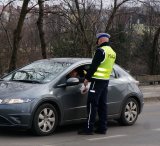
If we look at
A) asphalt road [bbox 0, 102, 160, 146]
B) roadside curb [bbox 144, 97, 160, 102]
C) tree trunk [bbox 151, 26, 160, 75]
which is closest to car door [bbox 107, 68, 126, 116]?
asphalt road [bbox 0, 102, 160, 146]

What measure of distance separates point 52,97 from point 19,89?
58 centimetres

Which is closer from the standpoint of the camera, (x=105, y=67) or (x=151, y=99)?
(x=105, y=67)

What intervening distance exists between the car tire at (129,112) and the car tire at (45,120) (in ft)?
6.22

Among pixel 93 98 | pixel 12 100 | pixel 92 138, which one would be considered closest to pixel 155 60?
pixel 93 98

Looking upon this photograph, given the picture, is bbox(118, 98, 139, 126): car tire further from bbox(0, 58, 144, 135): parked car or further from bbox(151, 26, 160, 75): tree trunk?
bbox(151, 26, 160, 75): tree trunk

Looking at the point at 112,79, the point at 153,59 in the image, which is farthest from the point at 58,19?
the point at 112,79

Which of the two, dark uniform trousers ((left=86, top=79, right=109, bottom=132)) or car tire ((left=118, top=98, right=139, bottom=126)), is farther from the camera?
car tire ((left=118, top=98, right=139, bottom=126))

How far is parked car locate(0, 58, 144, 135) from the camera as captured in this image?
8.15 metres

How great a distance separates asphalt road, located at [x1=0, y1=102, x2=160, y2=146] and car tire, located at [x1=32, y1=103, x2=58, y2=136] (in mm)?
123

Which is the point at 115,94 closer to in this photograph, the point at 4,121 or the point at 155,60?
the point at 4,121

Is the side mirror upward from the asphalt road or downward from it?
upward

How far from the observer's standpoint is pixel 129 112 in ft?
33.4

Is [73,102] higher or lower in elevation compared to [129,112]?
higher

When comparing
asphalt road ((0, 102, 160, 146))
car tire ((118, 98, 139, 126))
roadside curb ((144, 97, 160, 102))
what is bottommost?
roadside curb ((144, 97, 160, 102))
